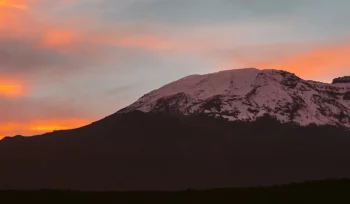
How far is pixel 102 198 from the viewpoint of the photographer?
57375 millimetres

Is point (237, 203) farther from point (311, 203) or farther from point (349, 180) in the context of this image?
point (349, 180)

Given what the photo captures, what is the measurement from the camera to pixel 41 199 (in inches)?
2219

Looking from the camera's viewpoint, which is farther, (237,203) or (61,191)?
(61,191)

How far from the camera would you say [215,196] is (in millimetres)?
57344

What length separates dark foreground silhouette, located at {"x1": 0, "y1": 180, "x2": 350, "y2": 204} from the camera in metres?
55.0

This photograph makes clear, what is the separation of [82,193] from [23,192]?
559 cm

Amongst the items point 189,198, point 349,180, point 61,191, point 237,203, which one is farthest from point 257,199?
point 61,191

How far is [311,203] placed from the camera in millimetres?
53125

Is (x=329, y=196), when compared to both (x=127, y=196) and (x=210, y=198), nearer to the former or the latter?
(x=210, y=198)

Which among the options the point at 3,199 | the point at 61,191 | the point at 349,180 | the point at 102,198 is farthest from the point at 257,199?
the point at 3,199

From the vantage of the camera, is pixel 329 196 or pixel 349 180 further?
pixel 349 180

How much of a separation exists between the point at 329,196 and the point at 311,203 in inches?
98.5

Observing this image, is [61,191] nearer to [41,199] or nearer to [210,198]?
[41,199]

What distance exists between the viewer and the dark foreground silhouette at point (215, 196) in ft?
180
